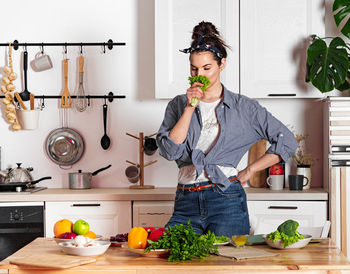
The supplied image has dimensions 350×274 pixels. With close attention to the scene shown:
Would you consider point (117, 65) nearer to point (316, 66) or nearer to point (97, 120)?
point (97, 120)

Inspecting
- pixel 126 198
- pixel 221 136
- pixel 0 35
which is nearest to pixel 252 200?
pixel 126 198

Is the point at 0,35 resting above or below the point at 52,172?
above

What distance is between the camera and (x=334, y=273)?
1878mm

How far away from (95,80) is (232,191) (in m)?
1.99

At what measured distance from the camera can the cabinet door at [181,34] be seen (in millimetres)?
3811

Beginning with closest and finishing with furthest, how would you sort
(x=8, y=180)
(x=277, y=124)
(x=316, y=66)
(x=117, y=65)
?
1. (x=277, y=124)
2. (x=316, y=66)
3. (x=8, y=180)
4. (x=117, y=65)

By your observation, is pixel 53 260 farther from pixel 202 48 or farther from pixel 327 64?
pixel 327 64

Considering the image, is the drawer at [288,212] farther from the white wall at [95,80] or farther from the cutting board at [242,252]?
the cutting board at [242,252]

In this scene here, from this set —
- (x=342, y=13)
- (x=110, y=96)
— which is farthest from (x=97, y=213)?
(x=342, y=13)

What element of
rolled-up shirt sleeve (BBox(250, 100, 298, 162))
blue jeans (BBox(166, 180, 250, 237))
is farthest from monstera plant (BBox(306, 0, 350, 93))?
blue jeans (BBox(166, 180, 250, 237))

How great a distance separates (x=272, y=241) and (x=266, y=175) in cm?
198

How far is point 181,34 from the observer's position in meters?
3.82

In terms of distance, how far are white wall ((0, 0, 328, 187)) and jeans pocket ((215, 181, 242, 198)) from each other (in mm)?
1619

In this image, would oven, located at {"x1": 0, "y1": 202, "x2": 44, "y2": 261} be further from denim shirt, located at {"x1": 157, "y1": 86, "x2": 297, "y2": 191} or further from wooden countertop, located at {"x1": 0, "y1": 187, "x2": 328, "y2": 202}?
denim shirt, located at {"x1": 157, "y1": 86, "x2": 297, "y2": 191}
